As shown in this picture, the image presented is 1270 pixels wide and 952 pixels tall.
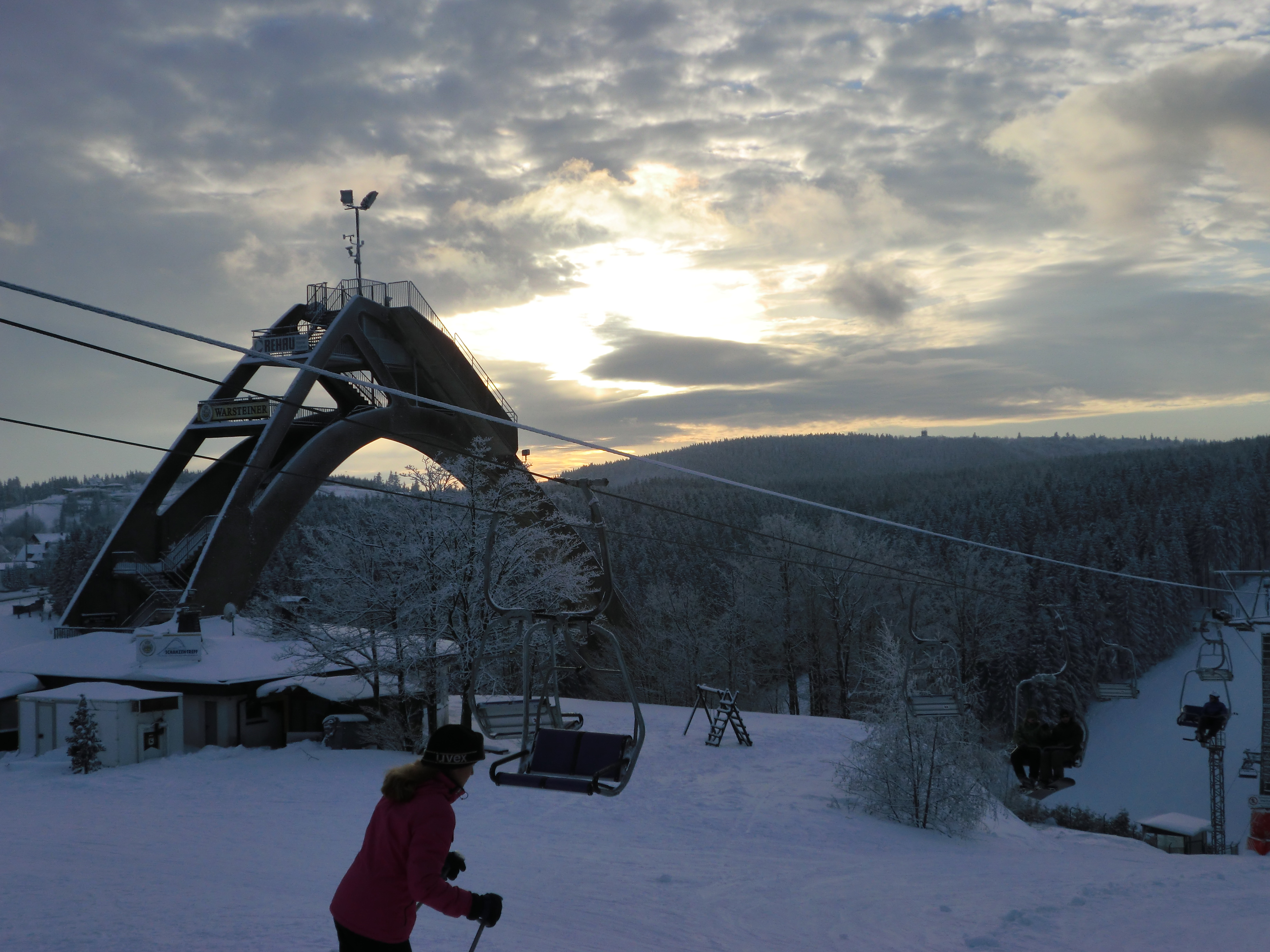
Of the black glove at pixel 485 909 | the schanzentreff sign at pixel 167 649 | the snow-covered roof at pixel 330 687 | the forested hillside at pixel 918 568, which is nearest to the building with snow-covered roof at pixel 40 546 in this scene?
the forested hillside at pixel 918 568

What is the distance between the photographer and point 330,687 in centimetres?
2734

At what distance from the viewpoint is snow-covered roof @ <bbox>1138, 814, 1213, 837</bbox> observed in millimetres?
32438

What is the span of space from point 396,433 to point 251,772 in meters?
15.6

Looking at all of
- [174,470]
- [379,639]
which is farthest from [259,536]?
[379,639]

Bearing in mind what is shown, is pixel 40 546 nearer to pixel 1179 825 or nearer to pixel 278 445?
pixel 278 445

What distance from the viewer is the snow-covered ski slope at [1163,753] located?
54562 millimetres

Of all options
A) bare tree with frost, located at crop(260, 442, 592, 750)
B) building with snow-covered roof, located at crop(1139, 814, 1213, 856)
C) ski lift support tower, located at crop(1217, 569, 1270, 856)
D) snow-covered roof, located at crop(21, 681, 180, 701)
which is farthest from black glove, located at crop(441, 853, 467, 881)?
building with snow-covered roof, located at crop(1139, 814, 1213, 856)

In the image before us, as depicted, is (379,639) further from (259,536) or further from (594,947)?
(594,947)

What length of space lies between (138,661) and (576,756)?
22327 millimetres

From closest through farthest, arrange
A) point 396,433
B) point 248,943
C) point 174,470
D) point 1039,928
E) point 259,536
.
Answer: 1. point 248,943
2. point 1039,928
3. point 259,536
4. point 174,470
5. point 396,433

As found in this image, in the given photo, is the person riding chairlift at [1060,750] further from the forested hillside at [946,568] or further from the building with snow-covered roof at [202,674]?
the building with snow-covered roof at [202,674]

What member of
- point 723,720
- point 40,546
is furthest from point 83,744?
point 40,546

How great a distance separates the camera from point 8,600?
71938mm

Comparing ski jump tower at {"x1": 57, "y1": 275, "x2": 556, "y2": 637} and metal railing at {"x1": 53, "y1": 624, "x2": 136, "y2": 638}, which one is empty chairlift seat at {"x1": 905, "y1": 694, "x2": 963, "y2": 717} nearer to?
ski jump tower at {"x1": 57, "y1": 275, "x2": 556, "y2": 637}
